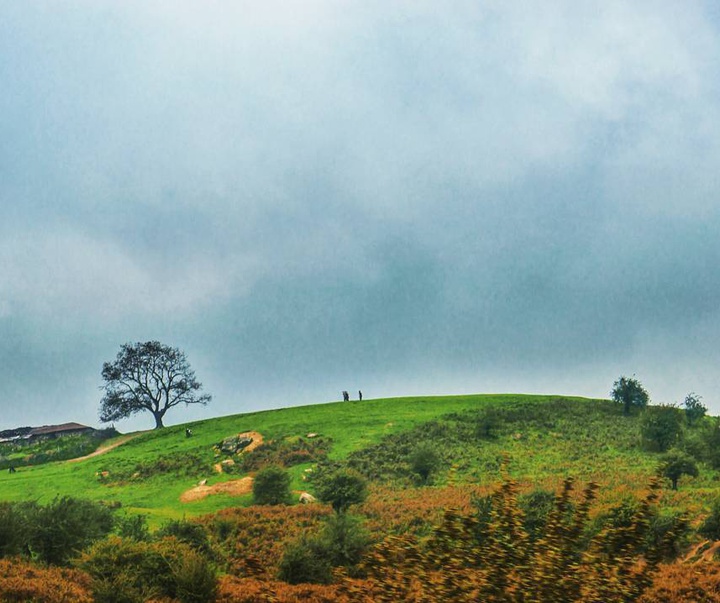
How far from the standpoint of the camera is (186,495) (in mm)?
44562

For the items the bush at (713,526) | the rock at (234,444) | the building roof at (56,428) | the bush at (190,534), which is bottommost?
the bush at (713,526)

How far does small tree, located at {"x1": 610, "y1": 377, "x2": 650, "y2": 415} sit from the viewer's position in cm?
7169

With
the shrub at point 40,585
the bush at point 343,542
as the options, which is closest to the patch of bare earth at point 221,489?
the bush at point 343,542

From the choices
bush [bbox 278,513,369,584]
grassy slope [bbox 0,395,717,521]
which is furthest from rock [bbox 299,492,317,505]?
bush [bbox 278,513,369,584]

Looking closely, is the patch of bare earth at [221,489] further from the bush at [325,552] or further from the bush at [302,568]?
the bush at [302,568]

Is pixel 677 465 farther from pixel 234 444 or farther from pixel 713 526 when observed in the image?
pixel 234 444

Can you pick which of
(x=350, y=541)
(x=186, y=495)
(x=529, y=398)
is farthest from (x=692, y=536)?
(x=529, y=398)

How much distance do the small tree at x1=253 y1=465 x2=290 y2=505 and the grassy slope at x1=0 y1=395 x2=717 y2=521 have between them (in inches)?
98.7

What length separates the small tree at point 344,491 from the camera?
107 ft

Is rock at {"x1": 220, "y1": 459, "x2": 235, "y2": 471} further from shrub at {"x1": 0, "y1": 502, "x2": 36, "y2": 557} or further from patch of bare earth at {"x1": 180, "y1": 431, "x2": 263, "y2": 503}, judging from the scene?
shrub at {"x1": 0, "y1": 502, "x2": 36, "y2": 557}

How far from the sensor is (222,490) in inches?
1731

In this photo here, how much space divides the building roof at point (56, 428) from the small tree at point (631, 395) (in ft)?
297

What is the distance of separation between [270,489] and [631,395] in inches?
1988

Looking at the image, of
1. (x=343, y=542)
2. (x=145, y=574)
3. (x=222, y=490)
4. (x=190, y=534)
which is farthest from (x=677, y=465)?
(x=145, y=574)
